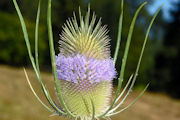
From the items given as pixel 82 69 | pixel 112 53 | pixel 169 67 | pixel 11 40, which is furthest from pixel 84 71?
pixel 169 67

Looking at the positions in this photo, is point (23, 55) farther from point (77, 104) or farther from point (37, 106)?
point (77, 104)

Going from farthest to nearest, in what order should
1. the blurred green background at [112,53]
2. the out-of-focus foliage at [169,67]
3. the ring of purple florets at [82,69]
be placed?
the out-of-focus foliage at [169,67]
the blurred green background at [112,53]
the ring of purple florets at [82,69]

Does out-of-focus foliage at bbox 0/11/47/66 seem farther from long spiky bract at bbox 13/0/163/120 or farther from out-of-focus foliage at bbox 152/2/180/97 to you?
long spiky bract at bbox 13/0/163/120

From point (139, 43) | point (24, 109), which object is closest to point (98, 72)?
point (24, 109)

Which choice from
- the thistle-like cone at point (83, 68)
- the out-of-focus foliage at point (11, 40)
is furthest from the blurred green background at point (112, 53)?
the thistle-like cone at point (83, 68)

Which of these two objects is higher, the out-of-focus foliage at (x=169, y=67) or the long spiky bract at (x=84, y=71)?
the long spiky bract at (x=84, y=71)

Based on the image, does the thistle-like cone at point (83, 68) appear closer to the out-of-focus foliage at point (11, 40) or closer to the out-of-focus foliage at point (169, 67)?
the out-of-focus foliage at point (11, 40)
